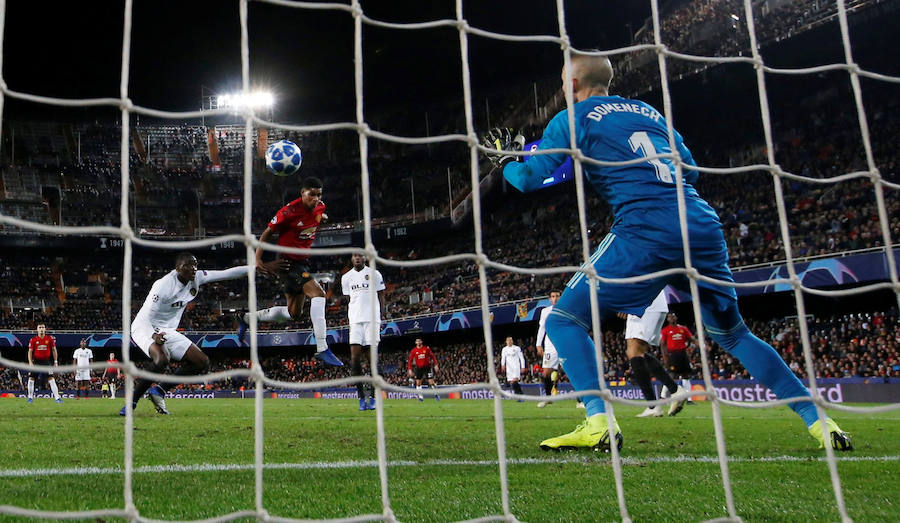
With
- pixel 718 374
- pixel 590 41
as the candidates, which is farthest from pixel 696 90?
pixel 718 374

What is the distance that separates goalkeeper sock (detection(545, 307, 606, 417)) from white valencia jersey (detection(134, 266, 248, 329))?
449 centimetres

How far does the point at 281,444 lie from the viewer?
478 cm

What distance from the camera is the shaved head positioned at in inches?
150

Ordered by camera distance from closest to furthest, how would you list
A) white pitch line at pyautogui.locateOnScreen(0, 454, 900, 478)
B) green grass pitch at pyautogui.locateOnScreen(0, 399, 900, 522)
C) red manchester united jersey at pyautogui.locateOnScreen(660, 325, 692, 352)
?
green grass pitch at pyautogui.locateOnScreen(0, 399, 900, 522)
white pitch line at pyautogui.locateOnScreen(0, 454, 900, 478)
red manchester united jersey at pyautogui.locateOnScreen(660, 325, 692, 352)

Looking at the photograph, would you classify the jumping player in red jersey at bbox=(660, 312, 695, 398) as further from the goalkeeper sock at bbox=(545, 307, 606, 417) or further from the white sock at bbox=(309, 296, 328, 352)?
the goalkeeper sock at bbox=(545, 307, 606, 417)

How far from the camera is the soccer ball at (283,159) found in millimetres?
7199

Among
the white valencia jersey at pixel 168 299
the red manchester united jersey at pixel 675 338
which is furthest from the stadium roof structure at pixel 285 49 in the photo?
the white valencia jersey at pixel 168 299

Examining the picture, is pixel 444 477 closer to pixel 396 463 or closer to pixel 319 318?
pixel 396 463

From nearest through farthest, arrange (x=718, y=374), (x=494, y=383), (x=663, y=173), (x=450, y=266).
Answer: (x=494, y=383) < (x=663, y=173) < (x=718, y=374) < (x=450, y=266)

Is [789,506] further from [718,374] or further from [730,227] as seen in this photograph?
[730,227]

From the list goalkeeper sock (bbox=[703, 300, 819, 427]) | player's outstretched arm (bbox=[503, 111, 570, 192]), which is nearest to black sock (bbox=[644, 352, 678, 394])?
goalkeeper sock (bbox=[703, 300, 819, 427])

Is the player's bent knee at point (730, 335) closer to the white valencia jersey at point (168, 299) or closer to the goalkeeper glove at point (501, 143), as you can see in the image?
the goalkeeper glove at point (501, 143)

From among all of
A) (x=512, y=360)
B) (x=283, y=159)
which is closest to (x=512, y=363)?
(x=512, y=360)

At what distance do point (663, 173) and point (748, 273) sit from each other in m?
16.1
